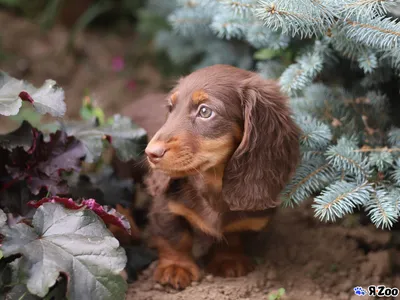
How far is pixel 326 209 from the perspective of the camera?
233 centimetres

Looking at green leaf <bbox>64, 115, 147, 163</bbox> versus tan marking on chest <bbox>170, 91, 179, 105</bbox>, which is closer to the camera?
tan marking on chest <bbox>170, 91, 179, 105</bbox>

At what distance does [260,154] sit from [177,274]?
28.6 inches

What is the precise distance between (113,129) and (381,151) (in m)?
1.34

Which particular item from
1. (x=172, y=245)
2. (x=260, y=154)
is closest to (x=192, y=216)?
(x=172, y=245)

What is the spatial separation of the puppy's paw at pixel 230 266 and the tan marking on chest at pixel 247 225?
19 cm

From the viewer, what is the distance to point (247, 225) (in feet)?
8.55

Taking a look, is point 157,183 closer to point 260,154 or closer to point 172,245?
point 172,245

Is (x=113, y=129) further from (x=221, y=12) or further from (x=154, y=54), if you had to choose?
(x=154, y=54)

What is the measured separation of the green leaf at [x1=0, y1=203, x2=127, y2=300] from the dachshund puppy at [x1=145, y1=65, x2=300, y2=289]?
1.27 feet

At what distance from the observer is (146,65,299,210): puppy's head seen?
228 cm

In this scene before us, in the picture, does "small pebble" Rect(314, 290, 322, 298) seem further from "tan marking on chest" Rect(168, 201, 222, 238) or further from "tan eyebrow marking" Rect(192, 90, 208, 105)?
"tan eyebrow marking" Rect(192, 90, 208, 105)

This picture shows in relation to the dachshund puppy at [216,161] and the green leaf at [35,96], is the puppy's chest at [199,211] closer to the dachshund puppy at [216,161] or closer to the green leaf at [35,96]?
the dachshund puppy at [216,161]

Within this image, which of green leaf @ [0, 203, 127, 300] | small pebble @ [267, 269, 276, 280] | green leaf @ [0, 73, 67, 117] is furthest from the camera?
small pebble @ [267, 269, 276, 280]

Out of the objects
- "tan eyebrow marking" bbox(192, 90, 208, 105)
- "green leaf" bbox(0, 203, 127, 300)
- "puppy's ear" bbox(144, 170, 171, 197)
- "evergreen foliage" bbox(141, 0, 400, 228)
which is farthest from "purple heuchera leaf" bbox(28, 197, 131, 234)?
"evergreen foliage" bbox(141, 0, 400, 228)
